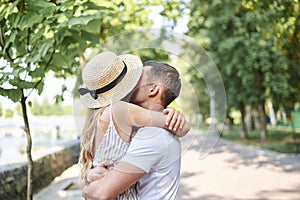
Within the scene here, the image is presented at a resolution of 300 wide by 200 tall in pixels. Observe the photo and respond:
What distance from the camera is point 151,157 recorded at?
5.08ft

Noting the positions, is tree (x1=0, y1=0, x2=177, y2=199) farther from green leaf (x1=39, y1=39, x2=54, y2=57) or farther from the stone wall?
the stone wall

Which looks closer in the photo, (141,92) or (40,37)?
(141,92)

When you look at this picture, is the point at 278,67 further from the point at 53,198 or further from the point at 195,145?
the point at 195,145

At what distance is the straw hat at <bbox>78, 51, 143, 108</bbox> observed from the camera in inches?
63.1

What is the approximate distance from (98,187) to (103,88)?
0.36 metres

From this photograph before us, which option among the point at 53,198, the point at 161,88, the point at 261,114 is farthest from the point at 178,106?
the point at 261,114

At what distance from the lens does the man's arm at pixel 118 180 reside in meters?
1.54

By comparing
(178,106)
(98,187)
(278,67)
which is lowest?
(98,187)

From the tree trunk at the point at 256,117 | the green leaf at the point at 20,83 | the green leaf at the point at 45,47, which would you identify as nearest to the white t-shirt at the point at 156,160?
the green leaf at the point at 20,83

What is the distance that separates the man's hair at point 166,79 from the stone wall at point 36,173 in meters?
2.43

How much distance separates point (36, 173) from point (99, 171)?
7614mm

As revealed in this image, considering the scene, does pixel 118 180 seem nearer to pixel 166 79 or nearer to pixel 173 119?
pixel 173 119

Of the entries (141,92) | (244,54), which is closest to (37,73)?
(141,92)

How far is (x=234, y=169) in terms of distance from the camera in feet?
46.6
